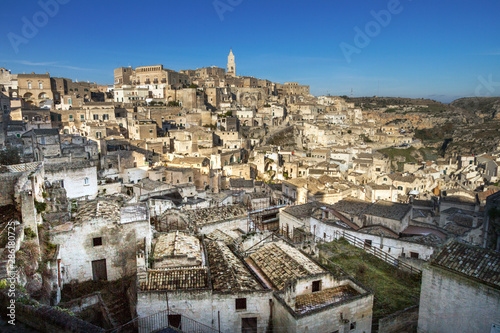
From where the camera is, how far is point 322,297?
9.98 meters

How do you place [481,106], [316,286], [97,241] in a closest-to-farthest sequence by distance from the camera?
1. [316,286]
2. [97,241]
3. [481,106]

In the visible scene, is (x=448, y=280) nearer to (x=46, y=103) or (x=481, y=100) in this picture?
(x=46, y=103)

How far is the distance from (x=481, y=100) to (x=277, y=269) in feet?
512

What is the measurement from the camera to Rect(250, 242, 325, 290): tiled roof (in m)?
10.8

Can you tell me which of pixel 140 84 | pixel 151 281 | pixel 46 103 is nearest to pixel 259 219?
pixel 151 281

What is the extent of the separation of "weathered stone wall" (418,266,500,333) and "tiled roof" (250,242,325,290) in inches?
127

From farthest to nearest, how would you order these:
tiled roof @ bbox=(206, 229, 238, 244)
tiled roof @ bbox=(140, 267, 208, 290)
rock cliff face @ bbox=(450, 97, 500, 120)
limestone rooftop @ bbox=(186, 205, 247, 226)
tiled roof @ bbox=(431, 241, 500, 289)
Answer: rock cliff face @ bbox=(450, 97, 500, 120) → limestone rooftop @ bbox=(186, 205, 247, 226) → tiled roof @ bbox=(206, 229, 238, 244) → tiled roof @ bbox=(140, 267, 208, 290) → tiled roof @ bbox=(431, 241, 500, 289)

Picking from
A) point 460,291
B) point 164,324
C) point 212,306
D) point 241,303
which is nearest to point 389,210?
point 460,291

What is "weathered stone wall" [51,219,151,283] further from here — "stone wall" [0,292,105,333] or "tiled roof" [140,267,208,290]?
"stone wall" [0,292,105,333]

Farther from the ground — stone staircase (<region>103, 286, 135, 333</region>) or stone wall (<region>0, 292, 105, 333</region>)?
stone wall (<region>0, 292, 105, 333</region>)

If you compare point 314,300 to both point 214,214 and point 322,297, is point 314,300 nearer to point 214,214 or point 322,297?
point 322,297

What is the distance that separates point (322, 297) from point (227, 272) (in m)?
3.11

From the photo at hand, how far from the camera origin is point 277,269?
1133 cm

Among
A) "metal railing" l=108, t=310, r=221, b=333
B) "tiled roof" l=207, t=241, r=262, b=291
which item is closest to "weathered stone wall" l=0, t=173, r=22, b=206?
"metal railing" l=108, t=310, r=221, b=333
